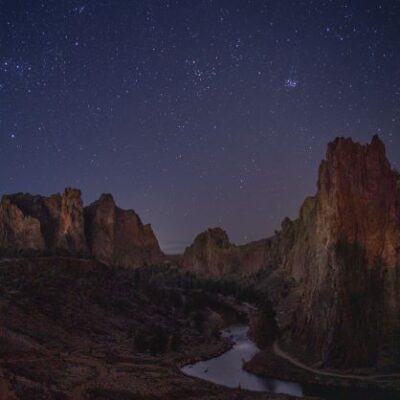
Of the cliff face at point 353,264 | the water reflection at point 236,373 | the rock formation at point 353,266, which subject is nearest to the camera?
the water reflection at point 236,373

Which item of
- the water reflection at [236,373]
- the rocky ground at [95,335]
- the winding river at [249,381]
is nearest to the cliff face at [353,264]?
the winding river at [249,381]

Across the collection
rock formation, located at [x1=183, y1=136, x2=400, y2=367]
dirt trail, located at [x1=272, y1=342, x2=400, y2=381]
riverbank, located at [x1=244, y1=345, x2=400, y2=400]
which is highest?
rock formation, located at [x1=183, y1=136, x2=400, y2=367]

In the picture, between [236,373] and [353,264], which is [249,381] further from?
[353,264]

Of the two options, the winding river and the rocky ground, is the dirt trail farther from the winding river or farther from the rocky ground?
the rocky ground

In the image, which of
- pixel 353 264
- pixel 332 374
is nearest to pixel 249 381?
pixel 332 374

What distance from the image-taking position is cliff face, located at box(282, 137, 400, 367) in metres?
77.2

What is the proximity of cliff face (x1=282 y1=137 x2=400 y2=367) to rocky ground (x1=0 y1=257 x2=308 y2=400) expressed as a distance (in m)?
18.8

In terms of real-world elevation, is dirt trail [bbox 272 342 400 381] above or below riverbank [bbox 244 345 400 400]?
above

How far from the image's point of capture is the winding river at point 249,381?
66875 mm

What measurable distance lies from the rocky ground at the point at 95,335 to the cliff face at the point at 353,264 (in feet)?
61.6

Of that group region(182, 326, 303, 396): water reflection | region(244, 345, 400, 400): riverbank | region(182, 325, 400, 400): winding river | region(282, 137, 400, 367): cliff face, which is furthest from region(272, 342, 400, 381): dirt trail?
region(182, 326, 303, 396): water reflection

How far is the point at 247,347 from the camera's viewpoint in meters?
109

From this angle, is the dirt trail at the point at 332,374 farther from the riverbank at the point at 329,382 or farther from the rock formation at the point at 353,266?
the rock formation at the point at 353,266

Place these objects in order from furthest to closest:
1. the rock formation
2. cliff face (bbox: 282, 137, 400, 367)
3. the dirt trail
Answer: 1. cliff face (bbox: 282, 137, 400, 367)
2. the rock formation
3. the dirt trail
